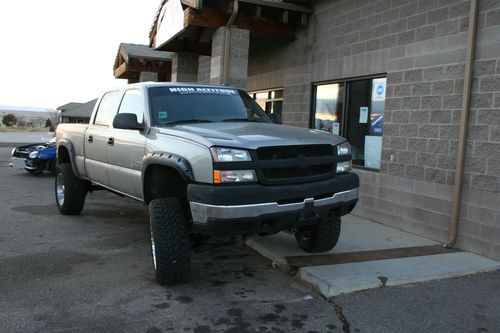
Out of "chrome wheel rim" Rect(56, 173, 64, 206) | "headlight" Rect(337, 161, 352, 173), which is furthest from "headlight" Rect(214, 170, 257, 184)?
"chrome wheel rim" Rect(56, 173, 64, 206)

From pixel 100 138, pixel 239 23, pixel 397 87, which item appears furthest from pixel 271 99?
pixel 100 138

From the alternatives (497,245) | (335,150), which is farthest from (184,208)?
(497,245)

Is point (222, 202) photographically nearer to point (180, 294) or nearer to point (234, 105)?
point (180, 294)

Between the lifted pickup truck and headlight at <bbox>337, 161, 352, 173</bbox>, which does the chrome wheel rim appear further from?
headlight at <bbox>337, 161, 352, 173</bbox>

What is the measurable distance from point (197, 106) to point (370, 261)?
2679mm

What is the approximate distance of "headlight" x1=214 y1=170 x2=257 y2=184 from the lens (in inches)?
166

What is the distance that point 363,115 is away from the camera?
855cm

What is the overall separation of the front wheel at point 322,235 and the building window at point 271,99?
5771mm

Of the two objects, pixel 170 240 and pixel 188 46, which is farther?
pixel 188 46

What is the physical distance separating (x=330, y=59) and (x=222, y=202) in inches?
231

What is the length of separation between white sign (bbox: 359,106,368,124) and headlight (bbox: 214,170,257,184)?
467 centimetres

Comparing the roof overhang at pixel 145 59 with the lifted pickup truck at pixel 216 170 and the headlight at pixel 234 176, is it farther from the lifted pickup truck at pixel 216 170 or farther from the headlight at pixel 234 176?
the headlight at pixel 234 176

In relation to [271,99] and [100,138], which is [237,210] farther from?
[271,99]

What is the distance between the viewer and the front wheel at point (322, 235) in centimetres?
571
